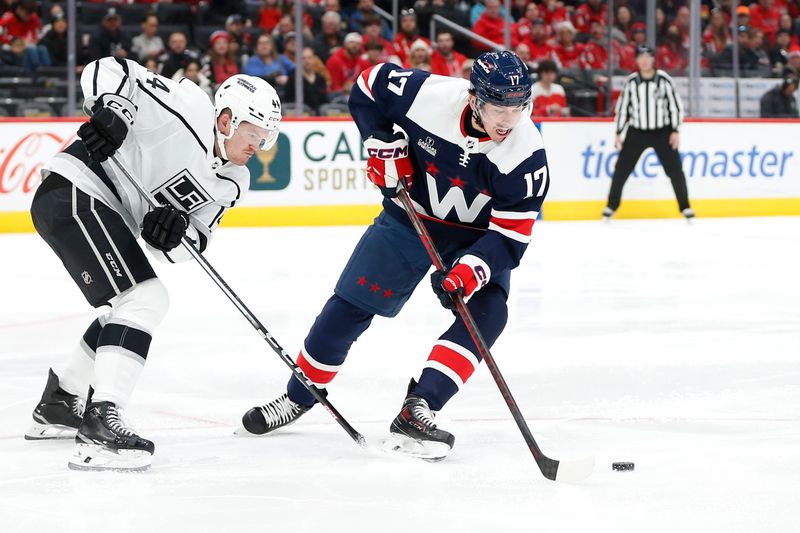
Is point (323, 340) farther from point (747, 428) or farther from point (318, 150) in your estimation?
point (318, 150)

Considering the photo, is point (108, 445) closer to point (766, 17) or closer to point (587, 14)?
point (587, 14)

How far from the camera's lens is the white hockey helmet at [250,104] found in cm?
283

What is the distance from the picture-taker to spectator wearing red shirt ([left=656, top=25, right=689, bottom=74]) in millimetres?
9898

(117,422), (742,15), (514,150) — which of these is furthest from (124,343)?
(742,15)

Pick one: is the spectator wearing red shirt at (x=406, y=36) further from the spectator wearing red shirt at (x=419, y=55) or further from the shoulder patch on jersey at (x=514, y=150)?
the shoulder patch on jersey at (x=514, y=150)

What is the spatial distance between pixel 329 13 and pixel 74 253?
284 inches

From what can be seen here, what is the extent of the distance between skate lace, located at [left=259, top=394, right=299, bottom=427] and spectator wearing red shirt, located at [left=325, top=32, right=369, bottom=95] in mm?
6322

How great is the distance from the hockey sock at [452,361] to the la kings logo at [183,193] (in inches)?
26.3

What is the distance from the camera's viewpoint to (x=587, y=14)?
10.5m

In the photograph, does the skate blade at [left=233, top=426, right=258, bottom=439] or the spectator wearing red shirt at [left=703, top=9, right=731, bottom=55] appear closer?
the skate blade at [left=233, top=426, right=258, bottom=439]

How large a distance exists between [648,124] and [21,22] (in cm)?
461

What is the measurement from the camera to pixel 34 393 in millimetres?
3541

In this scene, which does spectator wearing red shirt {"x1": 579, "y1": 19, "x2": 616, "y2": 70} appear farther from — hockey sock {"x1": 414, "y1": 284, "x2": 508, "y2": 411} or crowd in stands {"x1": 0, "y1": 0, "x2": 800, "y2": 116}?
hockey sock {"x1": 414, "y1": 284, "x2": 508, "y2": 411}

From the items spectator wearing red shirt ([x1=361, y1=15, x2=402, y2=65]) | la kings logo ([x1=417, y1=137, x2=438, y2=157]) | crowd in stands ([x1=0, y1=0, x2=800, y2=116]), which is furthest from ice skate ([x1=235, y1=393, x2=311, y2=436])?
spectator wearing red shirt ([x1=361, y1=15, x2=402, y2=65])
